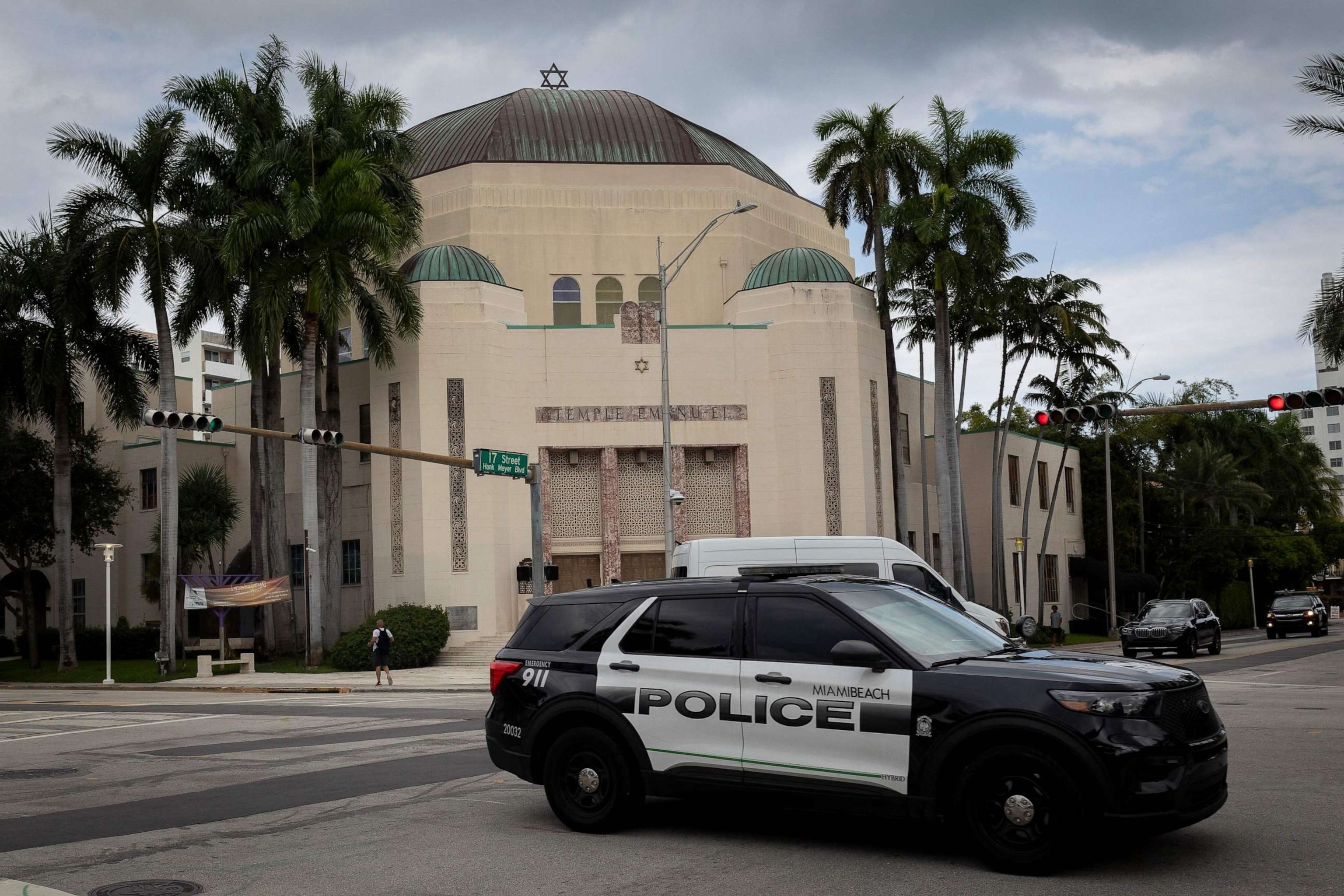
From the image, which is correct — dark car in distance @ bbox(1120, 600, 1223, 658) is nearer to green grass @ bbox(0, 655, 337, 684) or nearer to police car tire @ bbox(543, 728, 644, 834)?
green grass @ bbox(0, 655, 337, 684)

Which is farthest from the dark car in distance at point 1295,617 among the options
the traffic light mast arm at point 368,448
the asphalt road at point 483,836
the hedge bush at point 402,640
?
the asphalt road at point 483,836

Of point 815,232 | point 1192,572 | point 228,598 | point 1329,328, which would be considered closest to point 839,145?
point 815,232

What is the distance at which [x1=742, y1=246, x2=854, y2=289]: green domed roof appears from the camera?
146 ft

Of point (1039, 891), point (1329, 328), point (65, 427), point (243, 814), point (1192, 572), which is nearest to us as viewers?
point (1039, 891)

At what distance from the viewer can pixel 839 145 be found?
45.3 meters

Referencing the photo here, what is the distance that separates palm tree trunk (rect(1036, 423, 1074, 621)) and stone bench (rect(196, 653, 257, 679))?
107 feet

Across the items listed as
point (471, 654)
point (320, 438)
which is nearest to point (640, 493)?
point (471, 654)

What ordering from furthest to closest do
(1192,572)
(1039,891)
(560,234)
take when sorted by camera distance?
(1192,572), (560,234), (1039,891)

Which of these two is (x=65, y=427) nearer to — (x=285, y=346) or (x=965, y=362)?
(x=285, y=346)

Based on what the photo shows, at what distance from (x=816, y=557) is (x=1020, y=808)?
16518 millimetres

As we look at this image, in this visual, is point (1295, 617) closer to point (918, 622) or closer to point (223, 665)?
point (223, 665)

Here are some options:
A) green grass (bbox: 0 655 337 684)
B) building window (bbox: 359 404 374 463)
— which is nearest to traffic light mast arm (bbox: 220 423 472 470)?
green grass (bbox: 0 655 337 684)

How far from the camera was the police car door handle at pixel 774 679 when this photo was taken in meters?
8.33

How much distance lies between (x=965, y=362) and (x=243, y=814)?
150ft
